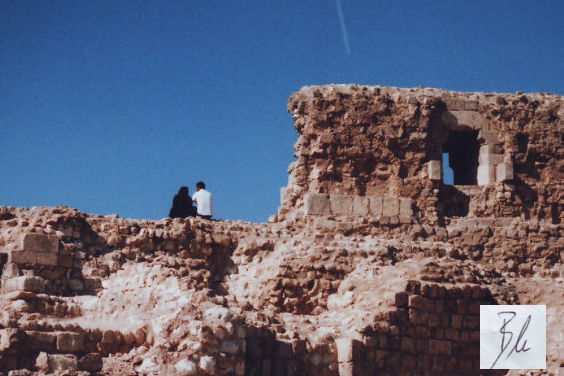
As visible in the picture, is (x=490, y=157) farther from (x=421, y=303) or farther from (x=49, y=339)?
(x=49, y=339)

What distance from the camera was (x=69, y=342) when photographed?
41.2ft

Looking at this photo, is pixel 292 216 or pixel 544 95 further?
pixel 544 95

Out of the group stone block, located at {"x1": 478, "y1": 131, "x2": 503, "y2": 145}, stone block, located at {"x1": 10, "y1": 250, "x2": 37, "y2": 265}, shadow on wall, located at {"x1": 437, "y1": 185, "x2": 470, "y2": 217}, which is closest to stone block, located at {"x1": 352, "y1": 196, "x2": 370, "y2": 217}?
shadow on wall, located at {"x1": 437, "y1": 185, "x2": 470, "y2": 217}

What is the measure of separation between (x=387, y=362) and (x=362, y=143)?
6168mm

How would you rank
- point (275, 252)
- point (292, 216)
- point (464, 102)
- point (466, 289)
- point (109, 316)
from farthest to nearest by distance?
point (464, 102)
point (292, 216)
point (275, 252)
point (466, 289)
point (109, 316)

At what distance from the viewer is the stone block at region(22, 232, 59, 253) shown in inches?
628

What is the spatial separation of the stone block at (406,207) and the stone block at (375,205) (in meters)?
0.38

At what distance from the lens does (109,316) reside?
47.5 feet

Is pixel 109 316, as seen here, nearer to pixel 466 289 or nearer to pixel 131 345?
pixel 131 345

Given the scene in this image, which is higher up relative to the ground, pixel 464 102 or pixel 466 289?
pixel 464 102

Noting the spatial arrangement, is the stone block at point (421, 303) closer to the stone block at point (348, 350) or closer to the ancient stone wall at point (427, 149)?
the stone block at point (348, 350)

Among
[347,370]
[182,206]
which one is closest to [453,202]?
[182,206]

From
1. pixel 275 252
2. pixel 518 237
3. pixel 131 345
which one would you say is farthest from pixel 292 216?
pixel 131 345

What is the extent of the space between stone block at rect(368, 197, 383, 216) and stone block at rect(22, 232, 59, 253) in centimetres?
612
